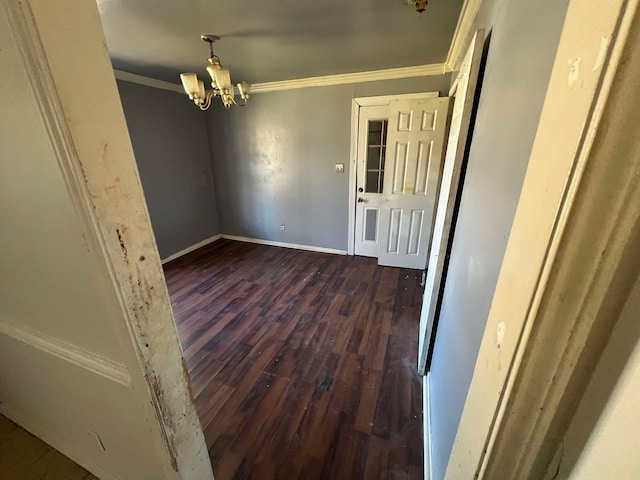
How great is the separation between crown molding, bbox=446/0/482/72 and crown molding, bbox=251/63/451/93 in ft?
1.19

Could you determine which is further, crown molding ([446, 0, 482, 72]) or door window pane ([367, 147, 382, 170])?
door window pane ([367, 147, 382, 170])

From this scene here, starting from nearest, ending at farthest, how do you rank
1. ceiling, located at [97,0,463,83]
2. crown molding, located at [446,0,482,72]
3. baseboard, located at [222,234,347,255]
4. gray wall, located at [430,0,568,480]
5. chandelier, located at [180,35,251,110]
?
gray wall, located at [430,0,568,480], crown molding, located at [446,0,482,72], ceiling, located at [97,0,463,83], chandelier, located at [180,35,251,110], baseboard, located at [222,234,347,255]

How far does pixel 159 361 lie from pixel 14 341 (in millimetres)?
842

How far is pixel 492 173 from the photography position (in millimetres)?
878

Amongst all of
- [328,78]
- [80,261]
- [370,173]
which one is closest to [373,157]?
[370,173]

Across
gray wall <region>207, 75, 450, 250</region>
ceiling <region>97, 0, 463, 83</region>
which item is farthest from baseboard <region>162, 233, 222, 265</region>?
ceiling <region>97, 0, 463, 83</region>

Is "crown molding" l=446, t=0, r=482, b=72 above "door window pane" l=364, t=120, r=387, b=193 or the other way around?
above

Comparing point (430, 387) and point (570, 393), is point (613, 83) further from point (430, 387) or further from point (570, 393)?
point (430, 387)

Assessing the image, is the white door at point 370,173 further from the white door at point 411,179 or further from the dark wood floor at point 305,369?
the dark wood floor at point 305,369

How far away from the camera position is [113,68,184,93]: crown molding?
2994mm

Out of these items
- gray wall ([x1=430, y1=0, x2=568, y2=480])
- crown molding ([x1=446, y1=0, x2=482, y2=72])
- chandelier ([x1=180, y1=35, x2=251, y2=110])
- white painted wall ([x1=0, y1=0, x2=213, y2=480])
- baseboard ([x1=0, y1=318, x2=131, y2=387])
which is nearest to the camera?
white painted wall ([x1=0, y1=0, x2=213, y2=480])

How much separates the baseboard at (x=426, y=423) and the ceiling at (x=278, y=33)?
246 centimetres

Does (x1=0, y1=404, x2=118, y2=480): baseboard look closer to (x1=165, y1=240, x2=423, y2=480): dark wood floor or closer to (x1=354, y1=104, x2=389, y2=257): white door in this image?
(x1=165, y1=240, x2=423, y2=480): dark wood floor

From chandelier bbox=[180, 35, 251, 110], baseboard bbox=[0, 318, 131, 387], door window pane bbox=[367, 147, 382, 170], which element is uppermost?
chandelier bbox=[180, 35, 251, 110]
